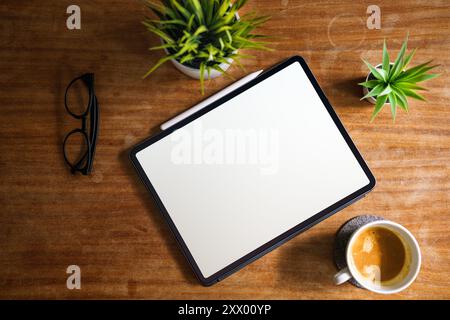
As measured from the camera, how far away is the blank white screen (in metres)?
0.66

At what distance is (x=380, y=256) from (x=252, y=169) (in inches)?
9.6

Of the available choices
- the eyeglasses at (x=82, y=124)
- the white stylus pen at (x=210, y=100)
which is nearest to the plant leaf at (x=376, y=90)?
the white stylus pen at (x=210, y=100)

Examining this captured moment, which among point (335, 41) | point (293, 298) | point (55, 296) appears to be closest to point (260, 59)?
point (335, 41)

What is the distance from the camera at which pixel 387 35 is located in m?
0.70

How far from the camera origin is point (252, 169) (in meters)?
0.67

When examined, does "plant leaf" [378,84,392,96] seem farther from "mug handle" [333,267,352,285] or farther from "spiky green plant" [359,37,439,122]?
"mug handle" [333,267,352,285]

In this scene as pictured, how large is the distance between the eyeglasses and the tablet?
8 centimetres

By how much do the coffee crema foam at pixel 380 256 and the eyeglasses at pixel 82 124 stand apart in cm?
46

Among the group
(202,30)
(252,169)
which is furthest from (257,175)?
(202,30)

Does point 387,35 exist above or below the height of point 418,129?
above

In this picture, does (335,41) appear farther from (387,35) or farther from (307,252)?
(307,252)

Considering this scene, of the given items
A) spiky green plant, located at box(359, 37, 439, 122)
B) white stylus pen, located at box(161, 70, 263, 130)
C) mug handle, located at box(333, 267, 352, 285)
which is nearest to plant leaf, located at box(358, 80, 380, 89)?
spiky green plant, located at box(359, 37, 439, 122)
